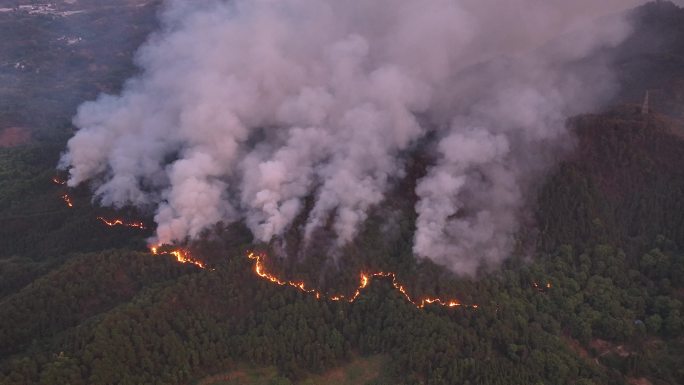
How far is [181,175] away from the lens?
48.4 metres

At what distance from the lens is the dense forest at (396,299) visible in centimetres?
3556

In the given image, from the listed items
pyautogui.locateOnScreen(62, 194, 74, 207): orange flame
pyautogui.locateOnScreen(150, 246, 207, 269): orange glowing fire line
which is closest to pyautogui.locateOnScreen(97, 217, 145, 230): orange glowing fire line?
pyautogui.locateOnScreen(62, 194, 74, 207): orange flame

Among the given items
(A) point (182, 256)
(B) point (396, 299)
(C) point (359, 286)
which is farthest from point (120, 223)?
(B) point (396, 299)

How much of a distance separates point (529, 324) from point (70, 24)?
383ft

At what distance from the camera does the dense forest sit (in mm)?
35562

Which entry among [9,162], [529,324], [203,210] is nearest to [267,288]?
[203,210]

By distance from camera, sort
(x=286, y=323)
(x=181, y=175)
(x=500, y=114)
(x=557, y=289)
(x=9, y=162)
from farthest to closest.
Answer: (x=9, y=162) < (x=500, y=114) < (x=181, y=175) < (x=557, y=289) < (x=286, y=323)

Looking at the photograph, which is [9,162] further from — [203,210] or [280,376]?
[280,376]

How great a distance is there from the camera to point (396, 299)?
40375 mm

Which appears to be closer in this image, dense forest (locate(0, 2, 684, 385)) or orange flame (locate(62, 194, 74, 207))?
dense forest (locate(0, 2, 684, 385))

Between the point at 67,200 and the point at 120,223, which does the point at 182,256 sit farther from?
the point at 67,200

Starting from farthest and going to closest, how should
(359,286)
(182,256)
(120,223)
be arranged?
(120,223) < (182,256) < (359,286)

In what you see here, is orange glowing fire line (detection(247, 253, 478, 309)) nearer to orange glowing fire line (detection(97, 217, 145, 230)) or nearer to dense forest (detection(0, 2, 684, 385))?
dense forest (detection(0, 2, 684, 385))

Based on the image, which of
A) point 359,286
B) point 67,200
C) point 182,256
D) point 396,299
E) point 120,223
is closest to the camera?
point 396,299
